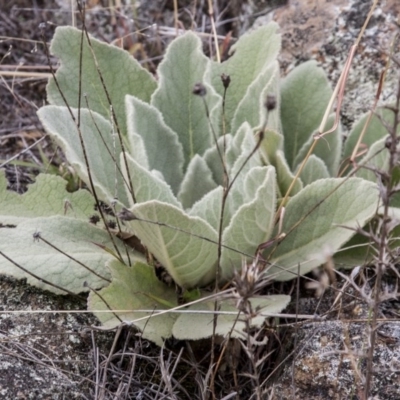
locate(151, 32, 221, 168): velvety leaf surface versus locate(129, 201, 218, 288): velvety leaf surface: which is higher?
locate(151, 32, 221, 168): velvety leaf surface

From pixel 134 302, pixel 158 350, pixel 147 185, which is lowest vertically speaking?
pixel 158 350

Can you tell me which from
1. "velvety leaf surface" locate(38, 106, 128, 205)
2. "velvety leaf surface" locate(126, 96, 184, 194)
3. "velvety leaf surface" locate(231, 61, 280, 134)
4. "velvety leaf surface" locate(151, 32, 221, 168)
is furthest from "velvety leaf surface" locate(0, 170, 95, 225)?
"velvety leaf surface" locate(231, 61, 280, 134)

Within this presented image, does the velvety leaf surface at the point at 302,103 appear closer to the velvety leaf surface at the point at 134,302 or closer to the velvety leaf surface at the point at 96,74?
the velvety leaf surface at the point at 96,74

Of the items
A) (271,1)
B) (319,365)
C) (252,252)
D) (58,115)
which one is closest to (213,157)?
(252,252)

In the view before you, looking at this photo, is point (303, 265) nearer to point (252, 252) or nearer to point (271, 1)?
point (252, 252)

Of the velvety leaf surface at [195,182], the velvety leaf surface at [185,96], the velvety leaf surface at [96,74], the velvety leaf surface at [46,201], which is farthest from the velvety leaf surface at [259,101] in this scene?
the velvety leaf surface at [46,201]

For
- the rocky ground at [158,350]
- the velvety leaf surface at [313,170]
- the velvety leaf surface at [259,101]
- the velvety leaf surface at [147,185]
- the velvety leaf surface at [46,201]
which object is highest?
the velvety leaf surface at [259,101]

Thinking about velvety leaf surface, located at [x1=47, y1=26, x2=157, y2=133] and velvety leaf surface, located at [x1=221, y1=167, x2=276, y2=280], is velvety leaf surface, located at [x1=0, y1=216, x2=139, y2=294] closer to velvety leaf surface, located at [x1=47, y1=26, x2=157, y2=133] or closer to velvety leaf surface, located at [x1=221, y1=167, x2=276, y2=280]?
velvety leaf surface, located at [x1=221, y1=167, x2=276, y2=280]

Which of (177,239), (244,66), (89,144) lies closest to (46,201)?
(89,144)

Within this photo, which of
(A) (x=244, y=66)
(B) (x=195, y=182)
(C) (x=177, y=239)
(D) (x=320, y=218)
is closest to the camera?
(C) (x=177, y=239)

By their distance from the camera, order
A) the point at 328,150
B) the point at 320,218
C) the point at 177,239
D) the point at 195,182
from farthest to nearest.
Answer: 1. the point at 328,150
2. the point at 195,182
3. the point at 320,218
4. the point at 177,239

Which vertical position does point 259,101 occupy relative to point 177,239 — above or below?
above

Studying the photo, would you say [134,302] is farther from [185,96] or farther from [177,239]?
[185,96]
